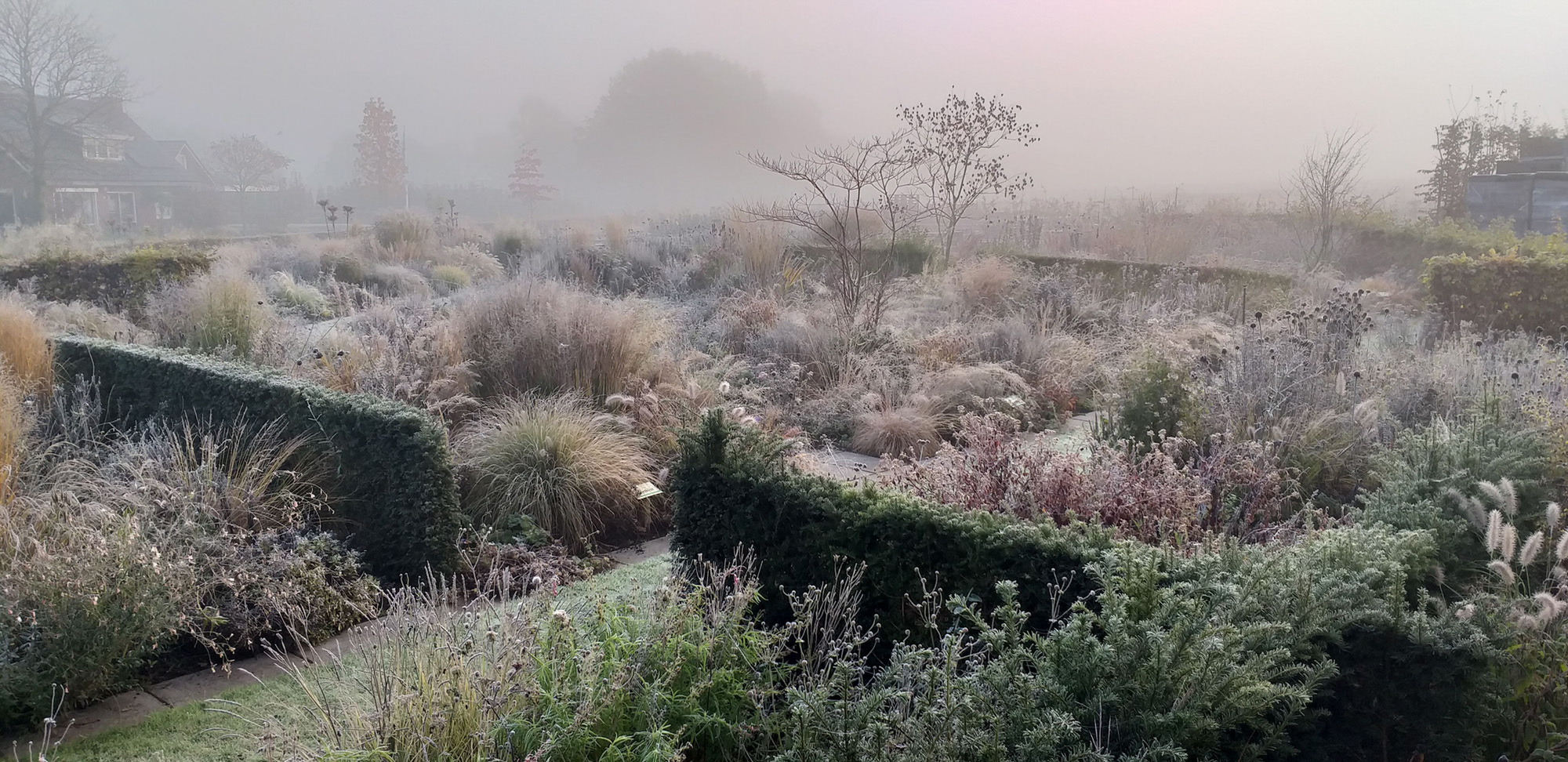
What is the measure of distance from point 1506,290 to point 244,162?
3559cm

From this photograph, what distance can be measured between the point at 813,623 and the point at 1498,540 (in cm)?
190

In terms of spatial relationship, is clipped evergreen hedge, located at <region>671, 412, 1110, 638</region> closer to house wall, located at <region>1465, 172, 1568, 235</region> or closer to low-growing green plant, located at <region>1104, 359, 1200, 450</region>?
low-growing green plant, located at <region>1104, 359, 1200, 450</region>

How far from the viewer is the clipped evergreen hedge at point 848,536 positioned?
2.77 meters

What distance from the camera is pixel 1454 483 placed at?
338cm

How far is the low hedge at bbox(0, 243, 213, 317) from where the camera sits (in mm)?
11195

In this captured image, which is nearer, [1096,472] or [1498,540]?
[1498,540]

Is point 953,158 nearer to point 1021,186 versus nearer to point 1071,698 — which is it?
point 1021,186

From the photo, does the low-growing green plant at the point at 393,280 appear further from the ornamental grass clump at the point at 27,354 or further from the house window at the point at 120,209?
the house window at the point at 120,209

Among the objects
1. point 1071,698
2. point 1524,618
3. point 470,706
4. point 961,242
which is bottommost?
point 470,706

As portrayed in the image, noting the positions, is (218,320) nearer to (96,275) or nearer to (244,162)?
(96,275)

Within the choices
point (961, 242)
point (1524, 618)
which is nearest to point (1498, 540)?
point (1524, 618)

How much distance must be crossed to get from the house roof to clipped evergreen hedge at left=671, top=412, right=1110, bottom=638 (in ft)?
91.1

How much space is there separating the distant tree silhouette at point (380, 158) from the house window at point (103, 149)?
31.4ft

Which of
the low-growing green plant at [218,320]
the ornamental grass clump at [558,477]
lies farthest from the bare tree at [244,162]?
the ornamental grass clump at [558,477]
